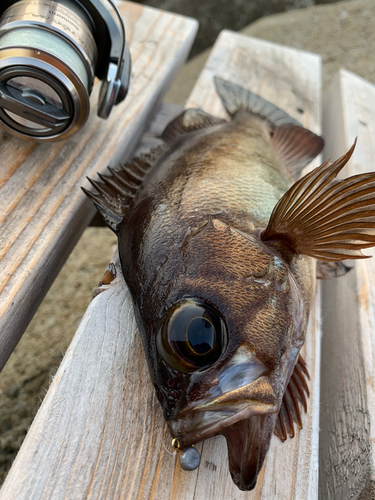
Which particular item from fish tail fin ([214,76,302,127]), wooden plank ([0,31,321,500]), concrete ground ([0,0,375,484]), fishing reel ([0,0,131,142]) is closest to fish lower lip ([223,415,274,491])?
wooden plank ([0,31,321,500])

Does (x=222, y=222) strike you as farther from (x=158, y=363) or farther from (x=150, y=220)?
(x=158, y=363)

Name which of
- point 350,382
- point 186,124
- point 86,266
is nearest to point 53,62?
point 186,124

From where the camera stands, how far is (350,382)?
1199 millimetres

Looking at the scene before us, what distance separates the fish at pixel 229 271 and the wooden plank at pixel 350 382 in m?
0.15

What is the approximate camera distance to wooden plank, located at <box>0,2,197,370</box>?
1.11 metres

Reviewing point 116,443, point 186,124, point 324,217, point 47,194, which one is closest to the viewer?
point 116,443

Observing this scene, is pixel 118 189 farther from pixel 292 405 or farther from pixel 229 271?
pixel 292 405

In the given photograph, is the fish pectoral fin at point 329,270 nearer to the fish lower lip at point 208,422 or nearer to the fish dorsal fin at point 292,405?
the fish dorsal fin at point 292,405

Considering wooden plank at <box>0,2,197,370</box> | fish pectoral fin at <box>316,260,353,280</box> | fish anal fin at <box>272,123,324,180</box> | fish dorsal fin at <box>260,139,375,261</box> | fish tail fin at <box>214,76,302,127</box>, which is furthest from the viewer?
fish tail fin at <box>214,76,302,127</box>

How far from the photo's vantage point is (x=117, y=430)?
3.12ft

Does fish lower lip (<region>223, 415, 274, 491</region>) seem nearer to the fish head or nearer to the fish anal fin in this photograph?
the fish head

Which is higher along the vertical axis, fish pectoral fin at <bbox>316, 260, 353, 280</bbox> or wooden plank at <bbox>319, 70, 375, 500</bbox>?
fish pectoral fin at <bbox>316, 260, 353, 280</bbox>

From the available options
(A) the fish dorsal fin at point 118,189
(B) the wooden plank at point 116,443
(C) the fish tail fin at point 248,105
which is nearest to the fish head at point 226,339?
(B) the wooden plank at point 116,443

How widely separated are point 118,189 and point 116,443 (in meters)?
0.74
